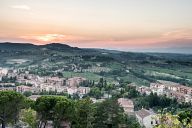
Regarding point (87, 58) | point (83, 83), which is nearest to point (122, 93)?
point (83, 83)

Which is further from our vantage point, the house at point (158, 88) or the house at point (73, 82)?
the house at point (73, 82)

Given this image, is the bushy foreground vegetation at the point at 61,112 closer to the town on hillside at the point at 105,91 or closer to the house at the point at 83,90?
the town on hillside at the point at 105,91

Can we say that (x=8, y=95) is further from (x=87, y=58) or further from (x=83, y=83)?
(x=87, y=58)

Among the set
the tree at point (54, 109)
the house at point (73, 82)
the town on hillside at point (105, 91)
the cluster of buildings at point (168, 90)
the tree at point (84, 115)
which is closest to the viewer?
the tree at point (84, 115)

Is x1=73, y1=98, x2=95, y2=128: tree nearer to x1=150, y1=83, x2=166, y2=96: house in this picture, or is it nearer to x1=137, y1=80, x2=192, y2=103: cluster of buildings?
x1=137, y1=80, x2=192, y2=103: cluster of buildings

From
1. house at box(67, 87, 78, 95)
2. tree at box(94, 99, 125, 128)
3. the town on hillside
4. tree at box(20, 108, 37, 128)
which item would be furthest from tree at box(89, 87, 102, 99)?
tree at box(20, 108, 37, 128)

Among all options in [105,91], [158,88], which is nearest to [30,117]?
[105,91]

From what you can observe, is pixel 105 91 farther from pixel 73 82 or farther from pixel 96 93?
pixel 73 82

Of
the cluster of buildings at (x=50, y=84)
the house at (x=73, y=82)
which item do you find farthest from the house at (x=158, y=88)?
the house at (x=73, y=82)
